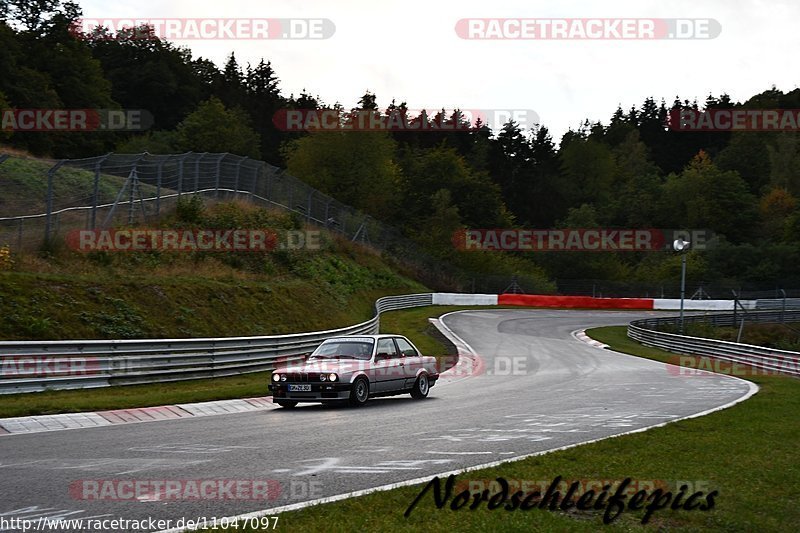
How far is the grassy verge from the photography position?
666 cm

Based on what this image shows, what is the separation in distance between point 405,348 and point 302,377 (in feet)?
10.7

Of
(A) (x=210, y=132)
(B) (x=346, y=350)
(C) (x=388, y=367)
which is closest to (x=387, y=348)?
(C) (x=388, y=367)

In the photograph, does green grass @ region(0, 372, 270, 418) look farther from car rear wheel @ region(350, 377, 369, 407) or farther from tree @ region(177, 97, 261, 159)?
tree @ region(177, 97, 261, 159)

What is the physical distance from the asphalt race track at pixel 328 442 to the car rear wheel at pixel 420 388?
0.30 m

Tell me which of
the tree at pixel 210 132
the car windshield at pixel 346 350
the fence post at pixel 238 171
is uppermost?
the tree at pixel 210 132

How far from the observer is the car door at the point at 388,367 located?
17703 mm

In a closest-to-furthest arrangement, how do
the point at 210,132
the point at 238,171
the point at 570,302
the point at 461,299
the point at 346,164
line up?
the point at 238,171 < the point at 461,299 < the point at 570,302 < the point at 346,164 < the point at 210,132

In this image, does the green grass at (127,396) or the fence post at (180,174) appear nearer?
the green grass at (127,396)

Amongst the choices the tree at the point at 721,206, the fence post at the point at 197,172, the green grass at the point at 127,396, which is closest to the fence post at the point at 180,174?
the fence post at the point at 197,172

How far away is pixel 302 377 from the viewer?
54.1 ft

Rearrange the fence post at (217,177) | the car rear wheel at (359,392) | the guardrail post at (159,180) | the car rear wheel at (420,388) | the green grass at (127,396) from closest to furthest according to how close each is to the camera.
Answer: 1. the green grass at (127,396)
2. the car rear wheel at (359,392)
3. the car rear wheel at (420,388)
4. the guardrail post at (159,180)
5. the fence post at (217,177)

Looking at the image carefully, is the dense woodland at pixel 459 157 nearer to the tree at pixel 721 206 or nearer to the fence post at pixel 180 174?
the tree at pixel 721 206

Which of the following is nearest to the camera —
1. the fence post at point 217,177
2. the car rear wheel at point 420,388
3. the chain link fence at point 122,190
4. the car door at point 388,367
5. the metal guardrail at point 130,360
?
the metal guardrail at point 130,360

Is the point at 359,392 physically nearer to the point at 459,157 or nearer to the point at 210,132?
the point at 210,132
